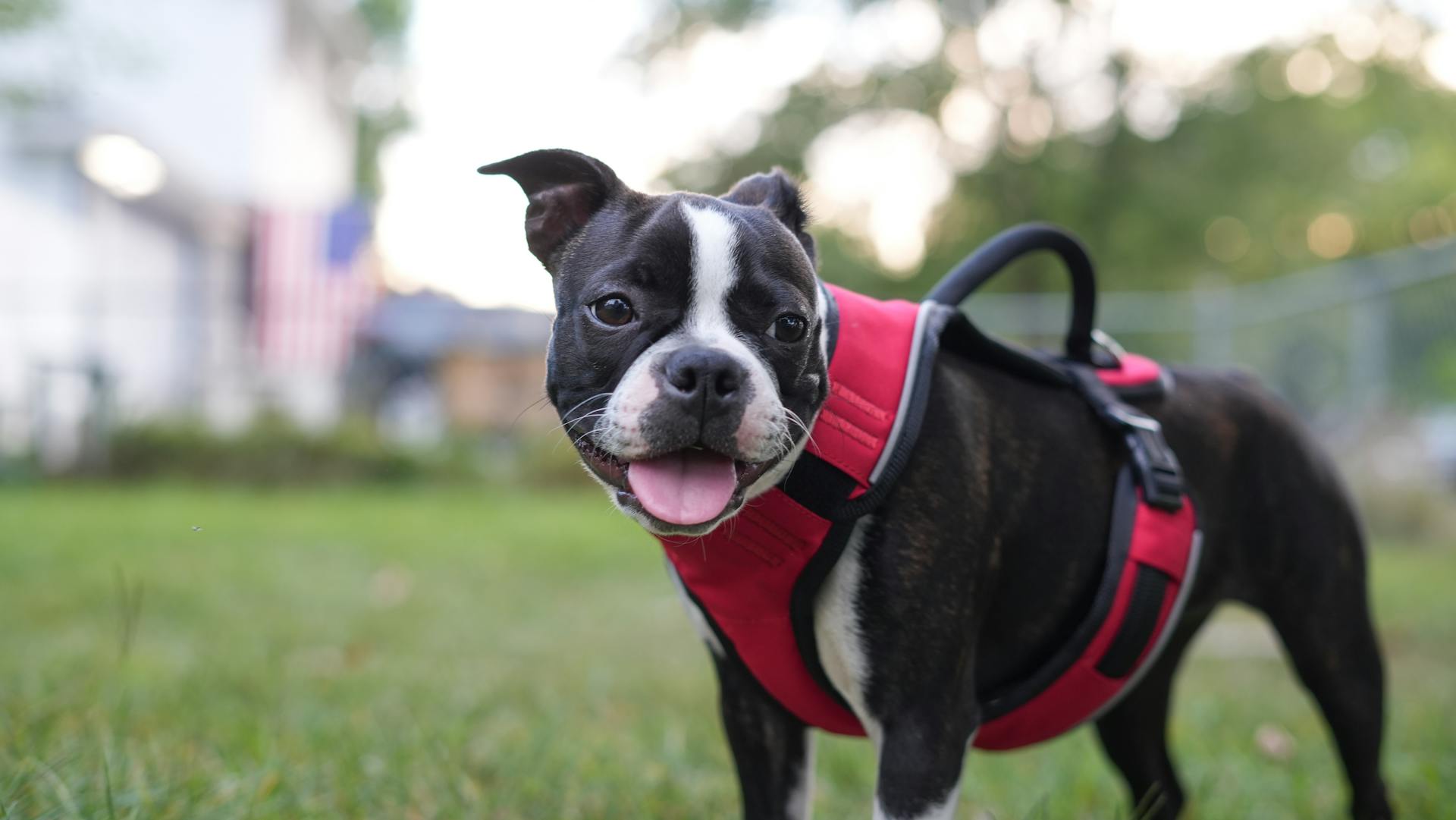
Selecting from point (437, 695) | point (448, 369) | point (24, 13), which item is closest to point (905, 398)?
point (437, 695)

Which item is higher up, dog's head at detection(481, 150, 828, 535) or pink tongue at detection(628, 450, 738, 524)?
dog's head at detection(481, 150, 828, 535)

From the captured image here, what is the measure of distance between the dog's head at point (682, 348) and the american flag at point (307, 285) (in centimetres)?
1501

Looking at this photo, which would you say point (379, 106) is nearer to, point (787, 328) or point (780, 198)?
point (780, 198)

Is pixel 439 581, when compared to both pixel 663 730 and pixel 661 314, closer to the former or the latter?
pixel 663 730

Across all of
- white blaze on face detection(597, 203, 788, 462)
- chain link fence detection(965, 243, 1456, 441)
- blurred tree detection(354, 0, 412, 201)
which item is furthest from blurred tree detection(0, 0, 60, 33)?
blurred tree detection(354, 0, 412, 201)

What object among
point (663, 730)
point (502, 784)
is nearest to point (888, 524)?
point (502, 784)

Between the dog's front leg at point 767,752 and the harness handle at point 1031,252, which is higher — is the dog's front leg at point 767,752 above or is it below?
below

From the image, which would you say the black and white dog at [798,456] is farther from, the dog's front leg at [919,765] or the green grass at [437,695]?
the green grass at [437,695]

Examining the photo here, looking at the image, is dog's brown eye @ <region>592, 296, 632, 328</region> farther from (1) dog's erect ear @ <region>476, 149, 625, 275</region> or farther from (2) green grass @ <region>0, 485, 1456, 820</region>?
(2) green grass @ <region>0, 485, 1456, 820</region>

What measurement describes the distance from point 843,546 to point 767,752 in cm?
55

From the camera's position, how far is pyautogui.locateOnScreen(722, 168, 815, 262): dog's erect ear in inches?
88.6

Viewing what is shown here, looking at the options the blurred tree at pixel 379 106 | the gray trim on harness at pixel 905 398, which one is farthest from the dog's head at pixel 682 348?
the blurred tree at pixel 379 106

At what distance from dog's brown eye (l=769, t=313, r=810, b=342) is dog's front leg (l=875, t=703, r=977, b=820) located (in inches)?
25.4

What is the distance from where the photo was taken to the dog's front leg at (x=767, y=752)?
2.29m
